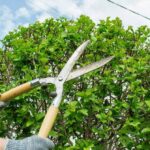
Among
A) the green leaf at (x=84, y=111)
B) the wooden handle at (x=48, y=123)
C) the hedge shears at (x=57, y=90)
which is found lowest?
the wooden handle at (x=48, y=123)

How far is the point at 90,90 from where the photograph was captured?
5332 millimetres

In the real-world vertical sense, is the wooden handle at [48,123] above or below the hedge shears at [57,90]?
below

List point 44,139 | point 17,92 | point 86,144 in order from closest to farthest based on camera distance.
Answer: point 44,139
point 17,92
point 86,144

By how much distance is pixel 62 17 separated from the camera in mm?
7141

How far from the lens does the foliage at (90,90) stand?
5.31m

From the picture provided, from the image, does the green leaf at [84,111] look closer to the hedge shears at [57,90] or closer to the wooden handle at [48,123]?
the hedge shears at [57,90]

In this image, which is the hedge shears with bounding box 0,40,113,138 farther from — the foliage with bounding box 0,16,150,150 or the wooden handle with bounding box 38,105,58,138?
the foliage with bounding box 0,16,150,150

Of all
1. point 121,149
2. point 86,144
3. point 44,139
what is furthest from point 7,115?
point 44,139

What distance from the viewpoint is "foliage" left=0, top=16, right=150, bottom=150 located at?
17.4 ft

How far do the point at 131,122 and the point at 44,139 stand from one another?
10.1ft

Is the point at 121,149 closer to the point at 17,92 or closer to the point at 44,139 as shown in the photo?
the point at 17,92

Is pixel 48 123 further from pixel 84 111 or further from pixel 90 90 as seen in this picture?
pixel 90 90

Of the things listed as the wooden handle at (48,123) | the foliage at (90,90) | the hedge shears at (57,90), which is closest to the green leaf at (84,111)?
the foliage at (90,90)

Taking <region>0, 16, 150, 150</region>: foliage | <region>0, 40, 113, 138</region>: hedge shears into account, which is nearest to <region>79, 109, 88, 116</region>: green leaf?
<region>0, 16, 150, 150</region>: foliage
